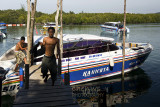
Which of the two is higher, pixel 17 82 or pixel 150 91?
pixel 17 82

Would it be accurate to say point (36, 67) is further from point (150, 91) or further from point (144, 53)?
point (144, 53)

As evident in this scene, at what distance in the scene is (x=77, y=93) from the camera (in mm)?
10672

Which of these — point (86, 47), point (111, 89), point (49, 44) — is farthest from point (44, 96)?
point (86, 47)

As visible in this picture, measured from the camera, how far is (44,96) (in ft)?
18.5

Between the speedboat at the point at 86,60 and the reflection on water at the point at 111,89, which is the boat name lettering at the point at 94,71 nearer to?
the speedboat at the point at 86,60

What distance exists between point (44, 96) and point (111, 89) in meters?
6.73

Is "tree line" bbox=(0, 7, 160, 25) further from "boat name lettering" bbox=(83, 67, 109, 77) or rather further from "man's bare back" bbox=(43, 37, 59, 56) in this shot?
"man's bare back" bbox=(43, 37, 59, 56)

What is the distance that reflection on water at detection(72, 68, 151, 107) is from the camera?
9.95 meters

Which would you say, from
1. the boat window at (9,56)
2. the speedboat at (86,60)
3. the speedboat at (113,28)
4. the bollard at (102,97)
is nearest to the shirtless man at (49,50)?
the bollard at (102,97)

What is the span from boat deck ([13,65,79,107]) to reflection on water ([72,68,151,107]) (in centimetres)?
338

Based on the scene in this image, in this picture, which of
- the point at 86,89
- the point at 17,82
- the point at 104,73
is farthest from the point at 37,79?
the point at 104,73

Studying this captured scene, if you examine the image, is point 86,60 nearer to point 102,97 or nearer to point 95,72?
point 95,72

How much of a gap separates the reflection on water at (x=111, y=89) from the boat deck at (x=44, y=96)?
3382 mm

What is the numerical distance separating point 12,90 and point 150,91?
8668 millimetres
